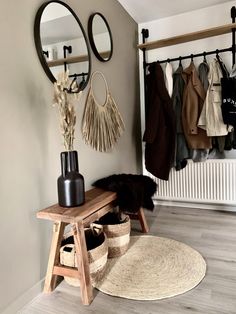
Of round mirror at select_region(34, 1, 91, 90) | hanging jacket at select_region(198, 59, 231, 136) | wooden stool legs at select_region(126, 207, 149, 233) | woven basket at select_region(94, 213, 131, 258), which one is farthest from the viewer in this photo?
hanging jacket at select_region(198, 59, 231, 136)

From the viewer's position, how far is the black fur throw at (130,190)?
195 cm

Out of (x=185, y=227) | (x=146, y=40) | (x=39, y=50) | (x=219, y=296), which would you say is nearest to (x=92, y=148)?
(x=39, y=50)

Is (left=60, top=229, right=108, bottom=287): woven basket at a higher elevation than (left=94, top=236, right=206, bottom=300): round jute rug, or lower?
higher

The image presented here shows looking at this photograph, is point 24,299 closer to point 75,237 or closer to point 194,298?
point 75,237

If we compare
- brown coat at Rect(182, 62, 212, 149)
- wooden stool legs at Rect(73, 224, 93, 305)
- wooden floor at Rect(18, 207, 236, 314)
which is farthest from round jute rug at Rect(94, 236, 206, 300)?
brown coat at Rect(182, 62, 212, 149)

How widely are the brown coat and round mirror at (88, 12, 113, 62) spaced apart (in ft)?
2.87

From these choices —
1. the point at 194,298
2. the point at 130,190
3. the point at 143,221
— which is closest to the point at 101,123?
the point at 130,190

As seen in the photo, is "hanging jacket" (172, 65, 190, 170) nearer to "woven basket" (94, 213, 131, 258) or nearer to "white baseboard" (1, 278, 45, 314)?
"woven basket" (94, 213, 131, 258)

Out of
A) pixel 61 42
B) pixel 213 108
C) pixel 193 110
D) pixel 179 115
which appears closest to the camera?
pixel 61 42

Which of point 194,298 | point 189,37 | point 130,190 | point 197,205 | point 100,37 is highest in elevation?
point 189,37

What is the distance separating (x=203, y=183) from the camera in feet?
9.30

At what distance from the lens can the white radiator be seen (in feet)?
8.89

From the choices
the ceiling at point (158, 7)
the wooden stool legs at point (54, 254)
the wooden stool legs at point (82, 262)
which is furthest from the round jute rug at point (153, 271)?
the ceiling at point (158, 7)

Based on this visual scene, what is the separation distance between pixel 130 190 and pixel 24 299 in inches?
38.1
